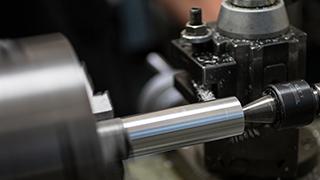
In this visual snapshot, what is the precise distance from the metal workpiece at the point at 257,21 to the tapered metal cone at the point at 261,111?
0.07 metres

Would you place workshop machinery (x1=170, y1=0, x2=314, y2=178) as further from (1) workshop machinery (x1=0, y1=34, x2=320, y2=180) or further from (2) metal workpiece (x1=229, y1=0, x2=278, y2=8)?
(1) workshop machinery (x1=0, y1=34, x2=320, y2=180)

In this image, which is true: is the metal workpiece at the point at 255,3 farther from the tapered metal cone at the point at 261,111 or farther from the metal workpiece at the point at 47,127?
the metal workpiece at the point at 47,127

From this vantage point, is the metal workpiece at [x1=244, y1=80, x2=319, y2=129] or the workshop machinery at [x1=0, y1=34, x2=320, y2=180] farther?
the metal workpiece at [x1=244, y1=80, x2=319, y2=129]

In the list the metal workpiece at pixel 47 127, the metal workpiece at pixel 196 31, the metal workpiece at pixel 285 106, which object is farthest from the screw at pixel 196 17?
the metal workpiece at pixel 47 127

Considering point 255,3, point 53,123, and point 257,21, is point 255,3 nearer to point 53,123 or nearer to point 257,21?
point 257,21

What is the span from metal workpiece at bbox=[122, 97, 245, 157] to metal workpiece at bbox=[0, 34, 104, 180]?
0.07 metres

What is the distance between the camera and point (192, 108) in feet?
1.43

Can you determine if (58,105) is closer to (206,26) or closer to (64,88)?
(64,88)

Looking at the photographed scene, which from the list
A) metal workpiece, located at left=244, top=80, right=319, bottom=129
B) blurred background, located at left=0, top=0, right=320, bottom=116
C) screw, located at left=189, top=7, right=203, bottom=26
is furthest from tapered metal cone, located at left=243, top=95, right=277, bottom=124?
blurred background, located at left=0, top=0, right=320, bottom=116

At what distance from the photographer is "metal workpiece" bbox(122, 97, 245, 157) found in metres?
0.42

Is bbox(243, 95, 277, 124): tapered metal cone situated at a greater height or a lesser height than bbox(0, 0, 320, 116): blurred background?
greater

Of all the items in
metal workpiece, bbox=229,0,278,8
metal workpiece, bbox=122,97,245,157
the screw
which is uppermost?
metal workpiece, bbox=229,0,278,8

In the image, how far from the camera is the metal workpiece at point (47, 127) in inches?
13.1

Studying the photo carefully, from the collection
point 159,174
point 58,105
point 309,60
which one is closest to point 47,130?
point 58,105
